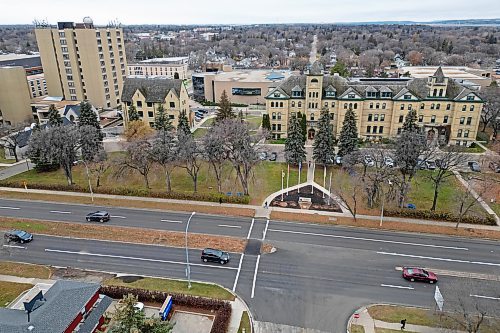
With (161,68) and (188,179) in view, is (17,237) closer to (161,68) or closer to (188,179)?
(188,179)

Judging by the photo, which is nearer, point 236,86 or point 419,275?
point 419,275

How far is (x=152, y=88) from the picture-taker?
83500mm

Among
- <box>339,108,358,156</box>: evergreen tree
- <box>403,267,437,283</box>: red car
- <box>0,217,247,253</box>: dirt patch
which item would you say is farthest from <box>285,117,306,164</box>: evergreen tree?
<box>403,267,437,283</box>: red car

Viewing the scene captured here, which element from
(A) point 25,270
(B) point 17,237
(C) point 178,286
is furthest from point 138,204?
(C) point 178,286

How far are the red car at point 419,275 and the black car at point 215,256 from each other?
59.1 ft

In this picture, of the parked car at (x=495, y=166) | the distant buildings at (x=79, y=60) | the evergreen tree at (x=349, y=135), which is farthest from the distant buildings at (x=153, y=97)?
the parked car at (x=495, y=166)

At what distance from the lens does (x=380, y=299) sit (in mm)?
32594

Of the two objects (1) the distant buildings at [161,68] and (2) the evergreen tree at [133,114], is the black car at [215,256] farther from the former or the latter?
(1) the distant buildings at [161,68]

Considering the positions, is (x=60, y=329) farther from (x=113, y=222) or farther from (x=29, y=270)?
(x=113, y=222)

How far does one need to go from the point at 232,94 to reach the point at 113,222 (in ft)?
231

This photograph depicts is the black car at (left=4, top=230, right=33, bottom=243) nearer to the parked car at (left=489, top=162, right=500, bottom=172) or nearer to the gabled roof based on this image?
the gabled roof

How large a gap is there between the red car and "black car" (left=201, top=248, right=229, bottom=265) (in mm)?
18013

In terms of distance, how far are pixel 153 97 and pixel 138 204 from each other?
39.0m

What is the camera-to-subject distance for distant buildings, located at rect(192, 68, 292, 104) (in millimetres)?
107200
